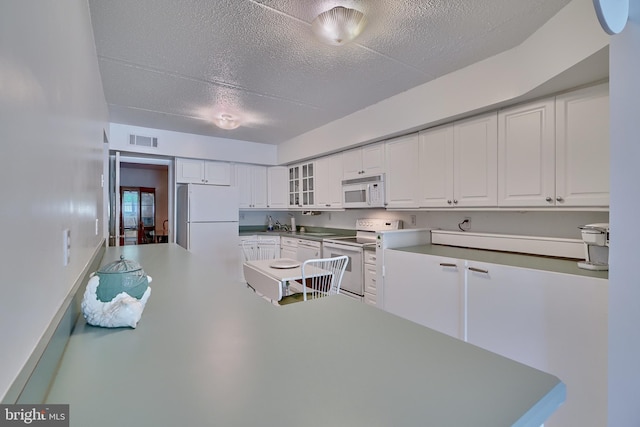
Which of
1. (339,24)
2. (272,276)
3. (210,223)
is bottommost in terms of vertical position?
(272,276)

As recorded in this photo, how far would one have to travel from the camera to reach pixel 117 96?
9.55 feet

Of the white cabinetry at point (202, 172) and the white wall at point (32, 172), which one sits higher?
the white cabinetry at point (202, 172)

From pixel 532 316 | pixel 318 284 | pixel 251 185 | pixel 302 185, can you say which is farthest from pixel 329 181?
pixel 532 316

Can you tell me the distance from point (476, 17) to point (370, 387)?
212 centimetres

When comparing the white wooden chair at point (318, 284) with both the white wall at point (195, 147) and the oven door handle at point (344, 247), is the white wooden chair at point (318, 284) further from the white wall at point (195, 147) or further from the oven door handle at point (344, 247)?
the white wall at point (195, 147)

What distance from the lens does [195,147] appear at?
14.4 ft

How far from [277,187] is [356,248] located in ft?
7.77

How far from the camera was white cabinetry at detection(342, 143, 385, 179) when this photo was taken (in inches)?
135

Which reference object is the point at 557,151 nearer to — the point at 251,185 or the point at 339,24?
the point at 339,24

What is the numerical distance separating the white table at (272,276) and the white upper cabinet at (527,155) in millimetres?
1641

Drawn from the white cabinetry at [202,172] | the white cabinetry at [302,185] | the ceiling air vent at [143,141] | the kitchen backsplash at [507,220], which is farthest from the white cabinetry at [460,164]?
the ceiling air vent at [143,141]

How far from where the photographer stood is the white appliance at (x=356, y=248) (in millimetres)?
3393

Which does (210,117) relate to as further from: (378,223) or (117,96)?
(378,223)

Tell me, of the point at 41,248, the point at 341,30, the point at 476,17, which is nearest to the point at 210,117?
the point at 341,30
